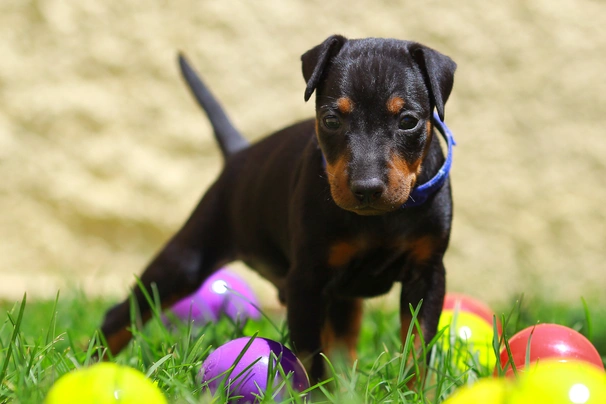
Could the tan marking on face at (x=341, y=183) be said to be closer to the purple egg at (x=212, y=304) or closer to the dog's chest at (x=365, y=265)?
the dog's chest at (x=365, y=265)

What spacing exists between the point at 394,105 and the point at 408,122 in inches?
3.4

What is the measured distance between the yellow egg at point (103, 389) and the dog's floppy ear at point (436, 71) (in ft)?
4.35

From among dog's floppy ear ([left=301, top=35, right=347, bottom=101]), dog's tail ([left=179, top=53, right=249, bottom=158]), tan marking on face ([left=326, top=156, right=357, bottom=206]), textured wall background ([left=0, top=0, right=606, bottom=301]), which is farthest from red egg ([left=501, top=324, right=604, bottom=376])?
textured wall background ([left=0, top=0, right=606, bottom=301])

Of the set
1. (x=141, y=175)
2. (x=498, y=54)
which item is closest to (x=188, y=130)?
(x=141, y=175)

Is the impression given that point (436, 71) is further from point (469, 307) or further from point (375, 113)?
point (469, 307)

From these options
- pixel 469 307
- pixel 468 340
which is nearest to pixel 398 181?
pixel 468 340

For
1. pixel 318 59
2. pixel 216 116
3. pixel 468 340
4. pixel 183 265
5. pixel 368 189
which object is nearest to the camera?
pixel 368 189

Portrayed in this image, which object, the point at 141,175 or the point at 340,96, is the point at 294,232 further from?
the point at 141,175

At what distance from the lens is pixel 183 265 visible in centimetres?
329

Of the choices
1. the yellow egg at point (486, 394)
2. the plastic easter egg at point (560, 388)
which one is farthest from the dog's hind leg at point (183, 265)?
the plastic easter egg at point (560, 388)

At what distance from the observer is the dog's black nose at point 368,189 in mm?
2248

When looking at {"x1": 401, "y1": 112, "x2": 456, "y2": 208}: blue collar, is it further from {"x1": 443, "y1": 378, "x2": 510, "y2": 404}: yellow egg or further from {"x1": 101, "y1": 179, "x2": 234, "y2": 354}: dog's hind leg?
{"x1": 101, "y1": 179, "x2": 234, "y2": 354}: dog's hind leg

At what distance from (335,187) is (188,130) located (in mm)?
3268

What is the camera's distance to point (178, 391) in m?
2.15
